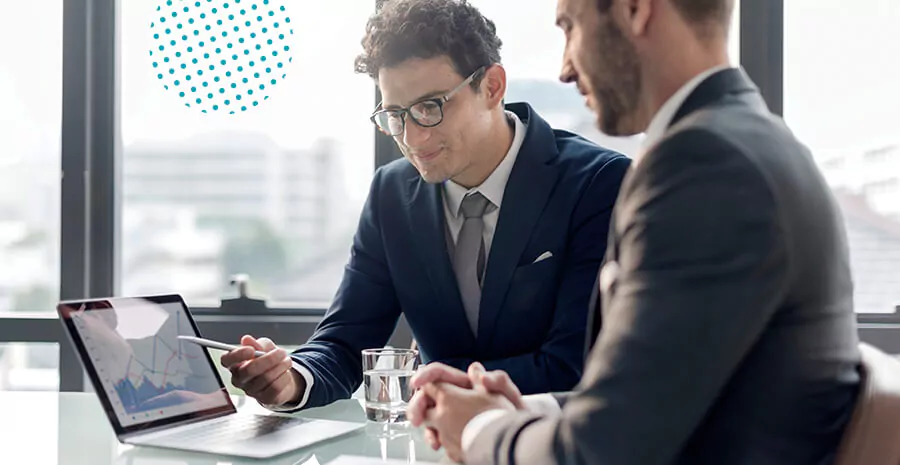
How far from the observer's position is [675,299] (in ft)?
2.78

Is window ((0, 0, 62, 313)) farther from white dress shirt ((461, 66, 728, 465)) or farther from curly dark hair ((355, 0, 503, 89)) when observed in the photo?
white dress shirt ((461, 66, 728, 465))

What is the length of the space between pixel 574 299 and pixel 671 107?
87 cm

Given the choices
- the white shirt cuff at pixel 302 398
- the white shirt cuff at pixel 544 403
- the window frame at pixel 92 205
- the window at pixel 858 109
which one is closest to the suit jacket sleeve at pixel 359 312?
the white shirt cuff at pixel 302 398

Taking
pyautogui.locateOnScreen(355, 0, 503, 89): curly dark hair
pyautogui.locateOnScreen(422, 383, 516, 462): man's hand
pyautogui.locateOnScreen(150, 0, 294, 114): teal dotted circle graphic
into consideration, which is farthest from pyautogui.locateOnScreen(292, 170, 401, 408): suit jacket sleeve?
pyautogui.locateOnScreen(150, 0, 294, 114): teal dotted circle graphic

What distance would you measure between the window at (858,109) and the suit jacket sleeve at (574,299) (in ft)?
3.63

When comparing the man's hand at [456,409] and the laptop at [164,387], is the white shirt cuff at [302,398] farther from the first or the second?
the man's hand at [456,409]

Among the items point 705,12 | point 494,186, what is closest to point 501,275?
point 494,186

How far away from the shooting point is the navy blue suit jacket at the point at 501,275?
188 cm

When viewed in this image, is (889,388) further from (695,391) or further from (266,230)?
(266,230)

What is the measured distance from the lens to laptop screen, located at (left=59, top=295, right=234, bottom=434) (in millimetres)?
1444

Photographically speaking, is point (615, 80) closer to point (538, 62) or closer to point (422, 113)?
point (422, 113)

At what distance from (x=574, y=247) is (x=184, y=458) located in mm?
938

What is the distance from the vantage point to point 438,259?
1992 millimetres

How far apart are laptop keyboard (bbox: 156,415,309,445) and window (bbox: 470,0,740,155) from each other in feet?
5.41
